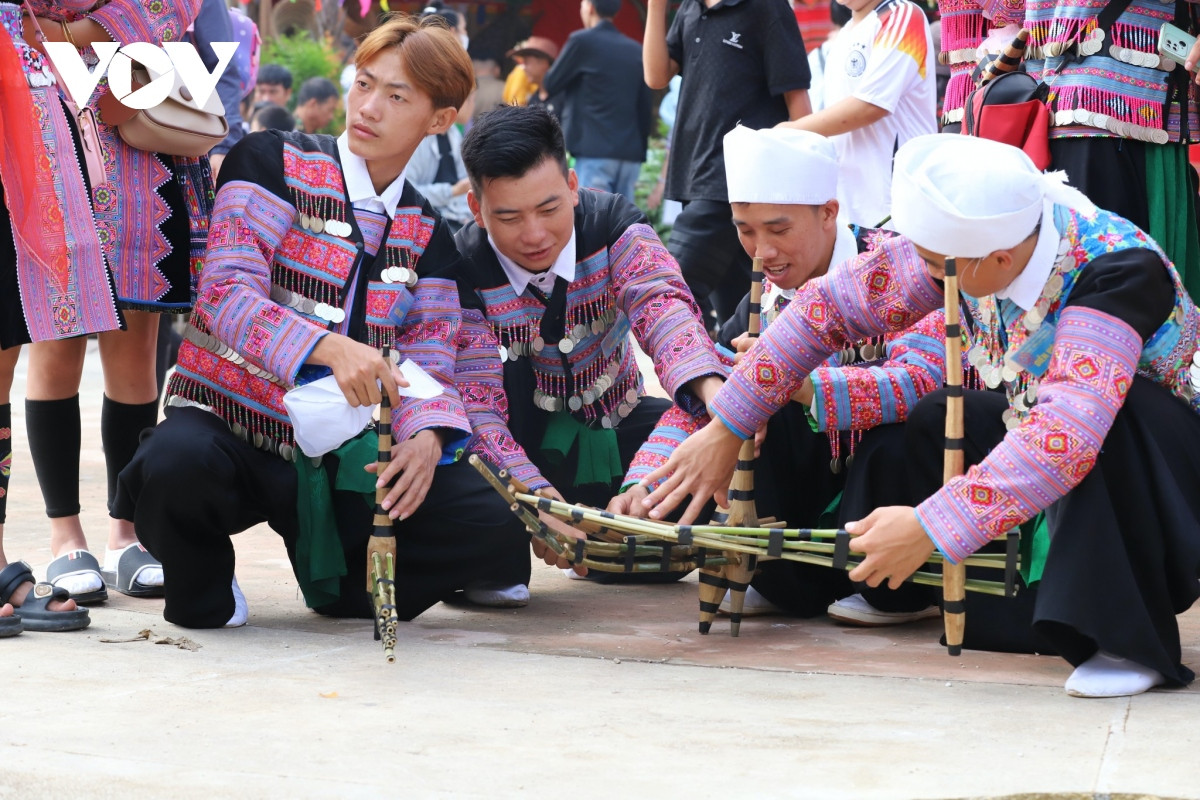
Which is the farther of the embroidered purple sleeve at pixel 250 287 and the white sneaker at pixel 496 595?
the white sneaker at pixel 496 595

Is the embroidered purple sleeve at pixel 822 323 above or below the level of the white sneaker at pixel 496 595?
above

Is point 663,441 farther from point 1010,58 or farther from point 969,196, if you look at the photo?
point 1010,58

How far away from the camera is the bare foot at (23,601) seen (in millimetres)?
3168

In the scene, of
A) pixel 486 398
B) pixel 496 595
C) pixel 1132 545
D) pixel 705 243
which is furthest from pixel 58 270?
pixel 705 243

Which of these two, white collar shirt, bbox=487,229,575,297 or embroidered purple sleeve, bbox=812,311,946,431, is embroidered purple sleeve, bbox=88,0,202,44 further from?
embroidered purple sleeve, bbox=812,311,946,431

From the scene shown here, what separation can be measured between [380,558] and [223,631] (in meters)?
0.42

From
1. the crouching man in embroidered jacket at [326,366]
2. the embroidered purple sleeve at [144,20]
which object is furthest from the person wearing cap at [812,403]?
the embroidered purple sleeve at [144,20]

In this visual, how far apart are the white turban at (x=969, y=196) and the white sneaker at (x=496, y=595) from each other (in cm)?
132

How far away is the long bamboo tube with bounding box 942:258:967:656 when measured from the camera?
262cm

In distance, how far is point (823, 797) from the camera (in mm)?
2123

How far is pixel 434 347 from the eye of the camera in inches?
133

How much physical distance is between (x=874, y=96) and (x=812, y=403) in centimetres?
192

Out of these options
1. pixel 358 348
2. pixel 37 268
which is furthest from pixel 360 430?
pixel 37 268

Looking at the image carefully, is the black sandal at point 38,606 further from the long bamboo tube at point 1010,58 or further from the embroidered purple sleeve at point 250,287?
the long bamboo tube at point 1010,58
